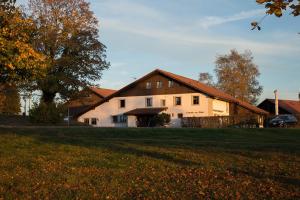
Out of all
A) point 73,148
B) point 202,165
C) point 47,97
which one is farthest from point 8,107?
point 202,165

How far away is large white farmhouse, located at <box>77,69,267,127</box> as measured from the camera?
6506 cm

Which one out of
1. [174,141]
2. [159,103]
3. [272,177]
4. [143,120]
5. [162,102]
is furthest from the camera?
[159,103]

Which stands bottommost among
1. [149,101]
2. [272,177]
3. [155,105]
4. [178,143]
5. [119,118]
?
[272,177]

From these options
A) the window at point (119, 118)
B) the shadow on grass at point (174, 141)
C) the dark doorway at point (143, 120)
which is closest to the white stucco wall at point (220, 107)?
the dark doorway at point (143, 120)

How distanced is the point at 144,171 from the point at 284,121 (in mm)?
42166

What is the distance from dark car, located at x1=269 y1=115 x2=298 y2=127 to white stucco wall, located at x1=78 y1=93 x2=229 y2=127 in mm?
12347

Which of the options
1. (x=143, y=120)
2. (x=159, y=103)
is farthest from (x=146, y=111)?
(x=159, y=103)

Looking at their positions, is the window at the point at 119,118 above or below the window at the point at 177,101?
below

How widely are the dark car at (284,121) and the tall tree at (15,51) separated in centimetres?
3551

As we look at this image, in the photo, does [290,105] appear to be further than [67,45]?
Yes

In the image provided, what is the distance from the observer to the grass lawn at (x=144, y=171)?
35.0 feet

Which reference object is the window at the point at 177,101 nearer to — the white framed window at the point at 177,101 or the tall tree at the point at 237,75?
the white framed window at the point at 177,101

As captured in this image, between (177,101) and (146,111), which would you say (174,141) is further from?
(177,101)

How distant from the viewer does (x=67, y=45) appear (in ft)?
175
